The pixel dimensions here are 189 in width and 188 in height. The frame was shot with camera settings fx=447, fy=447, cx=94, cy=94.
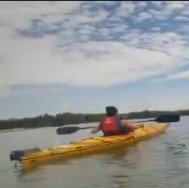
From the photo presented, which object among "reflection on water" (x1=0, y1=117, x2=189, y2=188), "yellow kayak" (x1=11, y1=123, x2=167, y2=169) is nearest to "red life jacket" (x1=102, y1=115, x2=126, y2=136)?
"yellow kayak" (x1=11, y1=123, x2=167, y2=169)

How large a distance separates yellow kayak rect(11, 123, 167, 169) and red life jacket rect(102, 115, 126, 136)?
262 mm

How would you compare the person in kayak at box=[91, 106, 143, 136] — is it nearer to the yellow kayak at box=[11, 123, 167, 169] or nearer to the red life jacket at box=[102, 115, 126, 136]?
the red life jacket at box=[102, 115, 126, 136]

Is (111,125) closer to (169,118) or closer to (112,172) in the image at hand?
(169,118)

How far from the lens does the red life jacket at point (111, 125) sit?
1575 cm

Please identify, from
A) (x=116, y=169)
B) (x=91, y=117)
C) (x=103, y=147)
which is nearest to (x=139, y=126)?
(x=91, y=117)

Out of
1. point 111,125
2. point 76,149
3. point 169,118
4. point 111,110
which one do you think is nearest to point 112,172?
point 76,149

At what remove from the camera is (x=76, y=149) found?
13562mm

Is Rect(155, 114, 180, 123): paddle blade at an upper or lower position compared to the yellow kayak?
upper

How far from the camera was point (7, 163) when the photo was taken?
1402 cm

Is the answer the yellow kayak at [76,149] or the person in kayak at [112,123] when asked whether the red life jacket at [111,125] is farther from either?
the yellow kayak at [76,149]

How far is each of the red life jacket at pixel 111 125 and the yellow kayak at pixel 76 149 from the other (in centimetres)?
26

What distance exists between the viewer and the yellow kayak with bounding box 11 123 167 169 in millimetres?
12258

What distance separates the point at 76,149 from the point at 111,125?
Answer: 2529mm

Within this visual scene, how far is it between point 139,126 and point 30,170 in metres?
8.83
